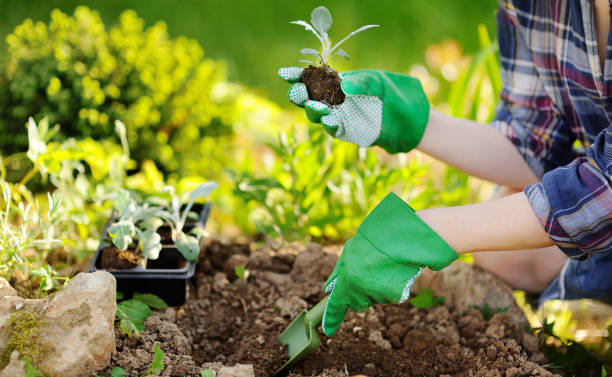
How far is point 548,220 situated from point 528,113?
61 cm

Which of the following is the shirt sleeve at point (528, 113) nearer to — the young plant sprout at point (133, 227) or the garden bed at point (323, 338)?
the garden bed at point (323, 338)

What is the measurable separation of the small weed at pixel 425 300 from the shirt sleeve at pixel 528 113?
466 millimetres

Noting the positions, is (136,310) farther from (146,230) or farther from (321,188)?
(321,188)

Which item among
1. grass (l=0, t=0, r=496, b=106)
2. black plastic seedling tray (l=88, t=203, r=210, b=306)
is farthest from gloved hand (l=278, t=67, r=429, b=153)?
grass (l=0, t=0, r=496, b=106)

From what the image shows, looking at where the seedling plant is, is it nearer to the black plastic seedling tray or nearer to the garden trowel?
the black plastic seedling tray

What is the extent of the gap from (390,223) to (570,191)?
38 cm

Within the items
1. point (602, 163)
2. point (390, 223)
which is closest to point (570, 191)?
point (602, 163)

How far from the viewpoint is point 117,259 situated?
1.60m

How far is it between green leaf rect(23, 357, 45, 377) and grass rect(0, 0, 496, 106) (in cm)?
226

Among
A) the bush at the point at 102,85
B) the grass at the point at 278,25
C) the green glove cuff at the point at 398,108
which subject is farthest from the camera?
the grass at the point at 278,25

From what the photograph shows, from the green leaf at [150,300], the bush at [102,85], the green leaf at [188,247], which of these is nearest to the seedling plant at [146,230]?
the green leaf at [188,247]

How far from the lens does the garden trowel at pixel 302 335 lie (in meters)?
1.42

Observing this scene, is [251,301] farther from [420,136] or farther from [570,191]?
[570,191]

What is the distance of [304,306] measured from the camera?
5.43ft
